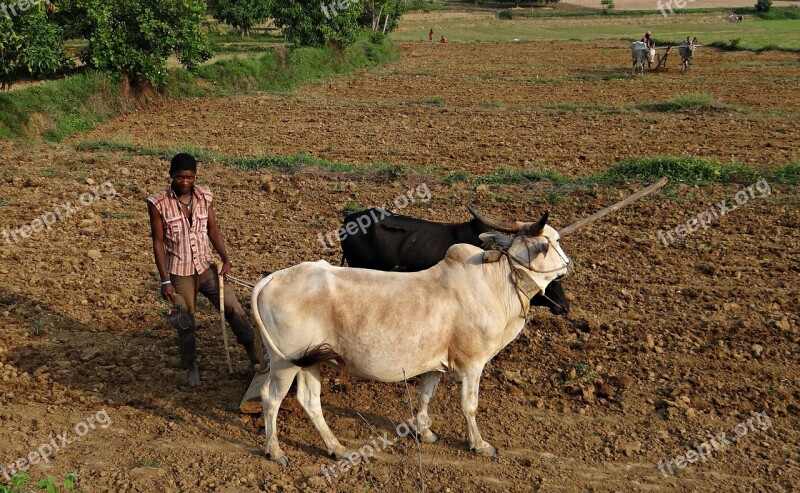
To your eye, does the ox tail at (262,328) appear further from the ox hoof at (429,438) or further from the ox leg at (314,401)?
the ox hoof at (429,438)

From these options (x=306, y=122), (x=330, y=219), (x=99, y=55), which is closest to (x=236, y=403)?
(x=330, y=219)

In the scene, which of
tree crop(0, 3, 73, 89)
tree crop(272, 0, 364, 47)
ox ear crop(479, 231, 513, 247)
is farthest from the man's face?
tree crop(272, 0, 364, 47)

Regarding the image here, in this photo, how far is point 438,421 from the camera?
573 centimetres

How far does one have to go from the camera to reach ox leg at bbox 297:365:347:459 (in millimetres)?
5148

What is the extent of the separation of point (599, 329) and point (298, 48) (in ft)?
78.0

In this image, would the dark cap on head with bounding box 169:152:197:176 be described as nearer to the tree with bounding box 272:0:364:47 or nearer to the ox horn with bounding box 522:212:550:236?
the ox horn with bounding box 522:212:550:236

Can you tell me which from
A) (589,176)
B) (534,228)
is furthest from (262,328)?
(589,176)

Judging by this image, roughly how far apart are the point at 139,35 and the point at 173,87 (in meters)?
2.77

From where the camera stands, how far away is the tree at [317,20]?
29125 millimetres

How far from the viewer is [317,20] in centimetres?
2948

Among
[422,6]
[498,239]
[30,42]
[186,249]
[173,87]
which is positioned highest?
[422,6]

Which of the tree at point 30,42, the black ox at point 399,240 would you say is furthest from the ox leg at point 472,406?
the tree at point 30,42

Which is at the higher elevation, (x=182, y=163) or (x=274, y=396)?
(x=182, y=163)

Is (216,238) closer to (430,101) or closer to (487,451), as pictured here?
(487,451)
